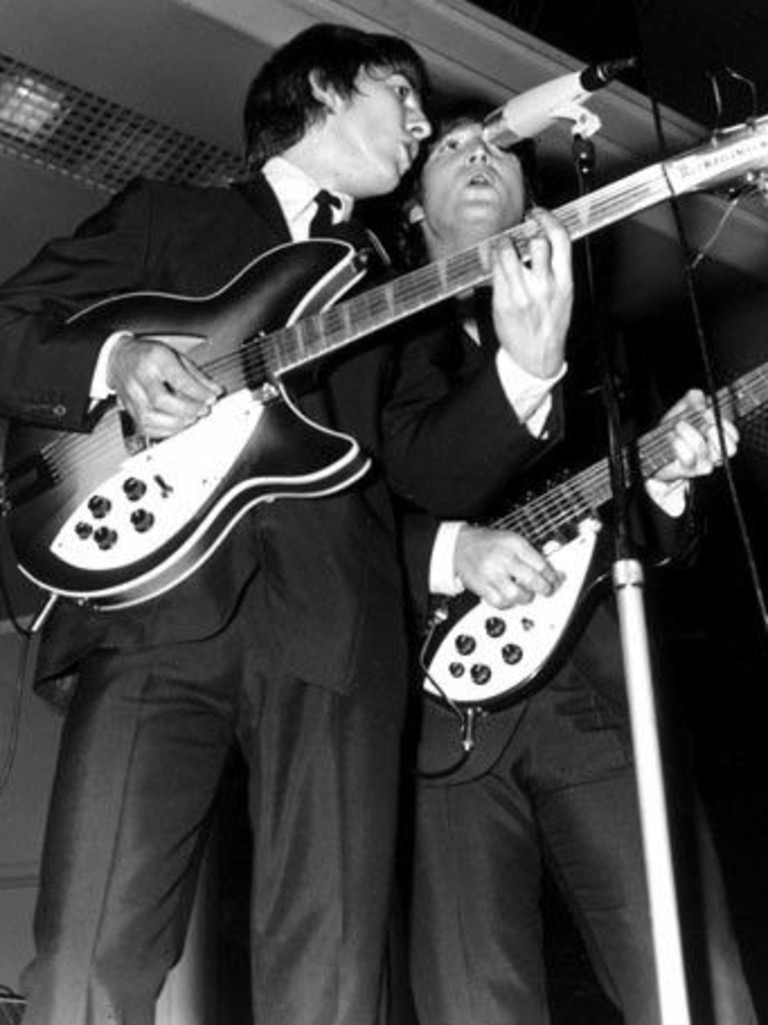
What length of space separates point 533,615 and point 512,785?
0.23 metres

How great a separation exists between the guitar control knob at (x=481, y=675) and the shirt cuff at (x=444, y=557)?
138 mm

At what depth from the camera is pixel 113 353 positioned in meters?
1.49

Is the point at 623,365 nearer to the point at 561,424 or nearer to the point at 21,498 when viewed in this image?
the point at 561,424

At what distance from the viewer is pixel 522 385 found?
1.54m

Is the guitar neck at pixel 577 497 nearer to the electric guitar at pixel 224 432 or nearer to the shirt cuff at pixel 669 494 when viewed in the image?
the shirt cuff at pixel 669 494

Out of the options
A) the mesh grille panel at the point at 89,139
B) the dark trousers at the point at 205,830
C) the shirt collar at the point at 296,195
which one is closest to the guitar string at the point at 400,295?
the shirt collar at the point at 296,195

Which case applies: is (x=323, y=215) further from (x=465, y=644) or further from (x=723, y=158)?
(x=465, y=644)

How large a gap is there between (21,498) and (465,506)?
1.61 ft

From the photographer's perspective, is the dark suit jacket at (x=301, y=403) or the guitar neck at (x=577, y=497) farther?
the guitar neck at (x=577, y=497)

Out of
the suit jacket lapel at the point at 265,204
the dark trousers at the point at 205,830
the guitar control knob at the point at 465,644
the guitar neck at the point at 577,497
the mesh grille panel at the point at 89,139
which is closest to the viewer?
the dark trousers at the point at 205,830

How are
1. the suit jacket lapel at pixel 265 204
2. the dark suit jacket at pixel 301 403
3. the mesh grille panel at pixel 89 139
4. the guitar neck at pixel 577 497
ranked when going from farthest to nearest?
1. the mesh grille panel at pixel 89 139
2. the guitar neck at pixel 577 497
3. the suit jacket lapel at pixel 265 204
4. the dark suit jacket at pixel 301 403

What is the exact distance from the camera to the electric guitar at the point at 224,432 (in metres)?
1.45

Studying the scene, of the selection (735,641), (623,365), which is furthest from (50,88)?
(735,641)

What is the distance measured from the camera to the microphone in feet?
4.92
